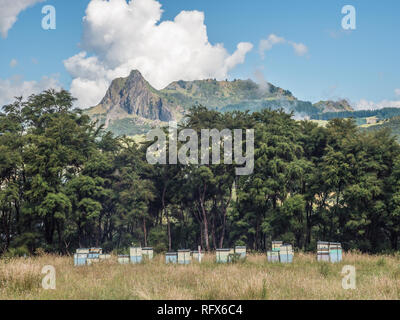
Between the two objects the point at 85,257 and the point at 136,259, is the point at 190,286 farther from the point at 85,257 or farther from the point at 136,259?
the point at 85,257

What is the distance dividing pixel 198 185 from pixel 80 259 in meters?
16.9

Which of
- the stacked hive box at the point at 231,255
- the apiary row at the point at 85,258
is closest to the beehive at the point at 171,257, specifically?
the stacked hive box at the point at 231,255

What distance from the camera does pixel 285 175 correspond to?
30.6 m

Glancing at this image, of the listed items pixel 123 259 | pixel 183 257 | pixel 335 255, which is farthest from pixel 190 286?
pixel 335 255

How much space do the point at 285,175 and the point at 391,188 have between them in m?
8.31

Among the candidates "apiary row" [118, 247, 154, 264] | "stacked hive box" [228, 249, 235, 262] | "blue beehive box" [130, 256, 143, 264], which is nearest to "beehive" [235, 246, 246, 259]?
"stacked hive box" [228, 249, 235, 262]

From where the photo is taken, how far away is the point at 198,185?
1395 inches

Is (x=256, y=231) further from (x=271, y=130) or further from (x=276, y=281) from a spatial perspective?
(x=276, y=281)

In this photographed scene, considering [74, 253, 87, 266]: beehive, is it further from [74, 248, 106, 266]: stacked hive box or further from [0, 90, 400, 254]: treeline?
[0, 90, 400, 254]: treeline

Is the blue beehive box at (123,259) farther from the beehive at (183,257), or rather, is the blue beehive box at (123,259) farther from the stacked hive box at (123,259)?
the beehive at (183,257)

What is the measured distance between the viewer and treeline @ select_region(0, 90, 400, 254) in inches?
1116

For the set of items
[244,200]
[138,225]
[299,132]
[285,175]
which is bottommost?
[138,225]

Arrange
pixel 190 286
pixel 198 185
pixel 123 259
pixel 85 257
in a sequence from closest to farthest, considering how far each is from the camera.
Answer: pixel 190 286
pixel 85 257
pixel 123 259
pixel 198 185
